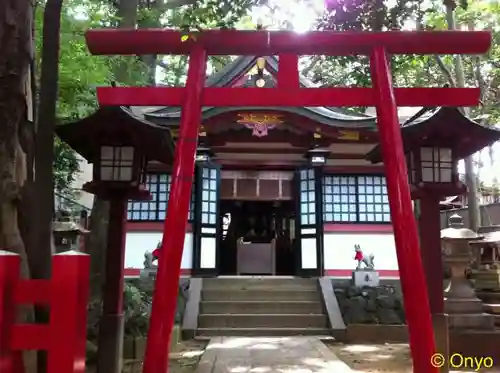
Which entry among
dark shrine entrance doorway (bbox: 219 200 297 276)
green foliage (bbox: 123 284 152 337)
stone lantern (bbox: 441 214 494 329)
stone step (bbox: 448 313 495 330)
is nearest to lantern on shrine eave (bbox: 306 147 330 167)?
dark shrine entrance doorway (bbox: 219 200 297 276)

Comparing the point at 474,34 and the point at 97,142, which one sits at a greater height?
the point at 474,34

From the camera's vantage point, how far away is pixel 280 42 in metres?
4.64

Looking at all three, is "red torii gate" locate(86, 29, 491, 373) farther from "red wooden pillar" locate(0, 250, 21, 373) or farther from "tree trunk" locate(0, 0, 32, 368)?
"red wooden pillar" locate(0, 250, 21, 373)

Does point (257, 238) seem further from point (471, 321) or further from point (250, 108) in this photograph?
point (471, 321)

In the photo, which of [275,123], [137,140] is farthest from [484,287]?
[137,140]

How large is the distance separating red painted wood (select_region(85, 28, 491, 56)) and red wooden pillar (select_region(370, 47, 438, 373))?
0.66ft

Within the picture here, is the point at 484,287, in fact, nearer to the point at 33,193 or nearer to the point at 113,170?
the point at 113,170

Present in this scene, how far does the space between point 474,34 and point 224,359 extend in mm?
5447

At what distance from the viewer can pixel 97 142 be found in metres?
5.93

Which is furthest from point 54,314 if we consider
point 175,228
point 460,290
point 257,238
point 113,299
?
point 257,238

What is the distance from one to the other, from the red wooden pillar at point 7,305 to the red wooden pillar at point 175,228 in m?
1.32

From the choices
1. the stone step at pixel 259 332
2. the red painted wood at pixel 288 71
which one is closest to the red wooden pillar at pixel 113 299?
the red painted wood at pixel 288 71

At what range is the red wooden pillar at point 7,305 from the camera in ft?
8.06

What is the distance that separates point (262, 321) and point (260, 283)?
1589mm
